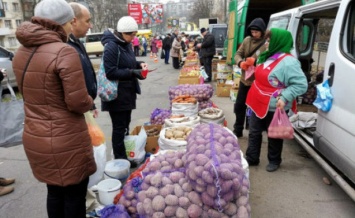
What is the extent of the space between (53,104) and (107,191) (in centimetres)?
134

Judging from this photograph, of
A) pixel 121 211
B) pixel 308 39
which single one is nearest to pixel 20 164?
pixel 121 211

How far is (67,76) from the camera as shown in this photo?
1882 mm

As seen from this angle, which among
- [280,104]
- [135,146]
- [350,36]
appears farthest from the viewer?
[135,146]

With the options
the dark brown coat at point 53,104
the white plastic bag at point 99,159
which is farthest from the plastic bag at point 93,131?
the dark brown coat at point 53,104

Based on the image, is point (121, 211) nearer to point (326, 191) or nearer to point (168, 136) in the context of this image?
point (168, 136)

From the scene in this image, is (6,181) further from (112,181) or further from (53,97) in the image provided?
(53,97)

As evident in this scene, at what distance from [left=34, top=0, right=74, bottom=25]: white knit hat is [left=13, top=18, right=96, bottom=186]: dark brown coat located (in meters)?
0.07

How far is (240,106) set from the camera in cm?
507

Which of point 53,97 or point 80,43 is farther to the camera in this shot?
point 80,43

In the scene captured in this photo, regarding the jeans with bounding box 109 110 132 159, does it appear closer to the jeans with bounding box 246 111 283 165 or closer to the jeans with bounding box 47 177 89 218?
the jeans with bounding box 47 177 89 218

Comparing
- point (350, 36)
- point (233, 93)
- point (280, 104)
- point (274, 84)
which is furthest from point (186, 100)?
point (233, 93)

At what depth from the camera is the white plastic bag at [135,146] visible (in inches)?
161

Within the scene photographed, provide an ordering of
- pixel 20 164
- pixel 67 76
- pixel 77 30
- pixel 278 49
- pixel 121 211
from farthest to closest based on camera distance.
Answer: pixel 20 164 → pixel 278 49 → pixel 77 30 → pixel 121 211 → pixel 67 76

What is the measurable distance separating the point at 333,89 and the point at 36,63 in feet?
9.12
